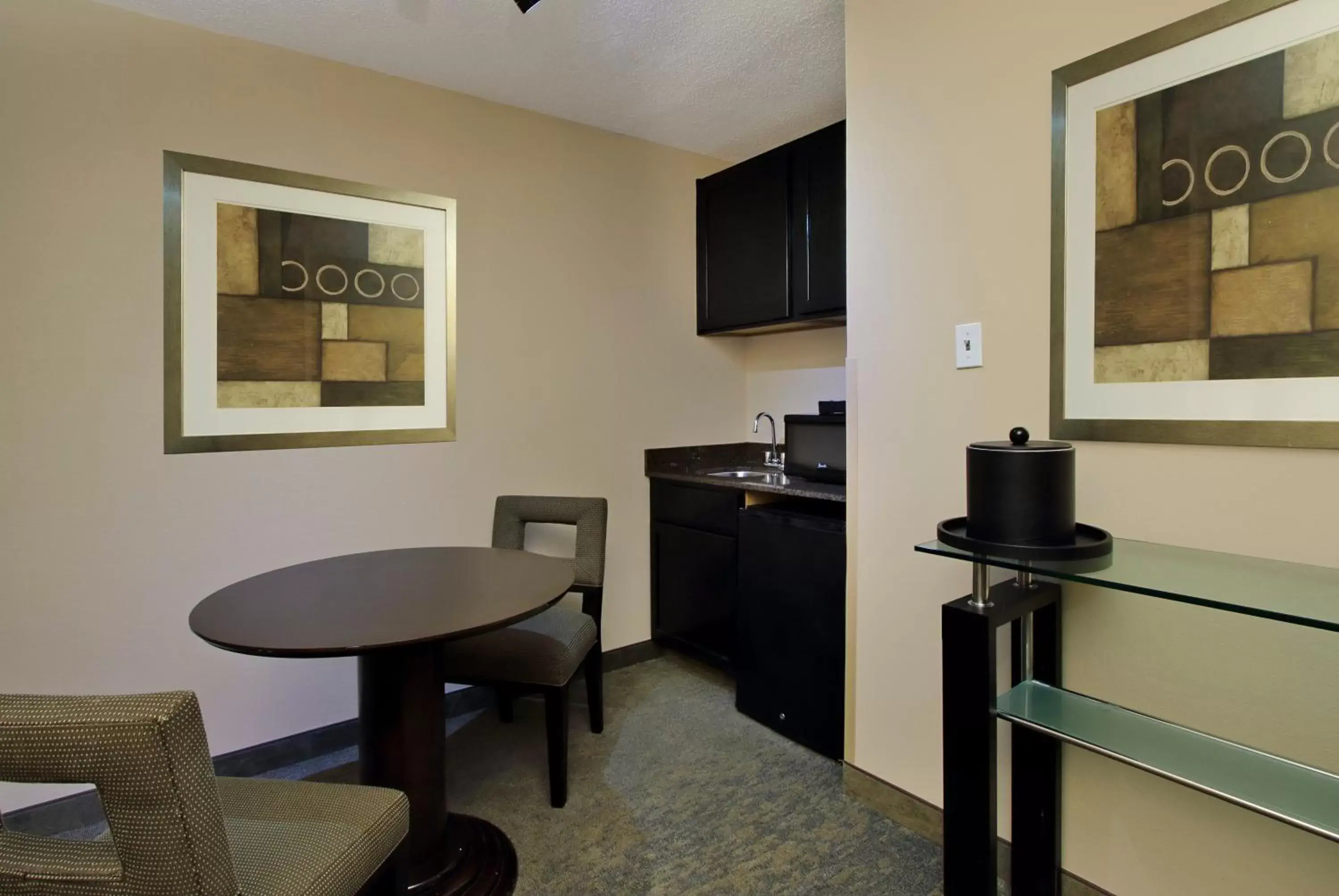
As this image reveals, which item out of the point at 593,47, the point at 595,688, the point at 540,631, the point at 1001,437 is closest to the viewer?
the point at 1001,437

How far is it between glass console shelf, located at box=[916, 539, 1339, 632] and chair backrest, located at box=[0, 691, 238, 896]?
4.09 ft

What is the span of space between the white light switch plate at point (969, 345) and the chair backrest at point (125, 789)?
1.70 m

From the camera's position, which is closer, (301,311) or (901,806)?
(901,806)

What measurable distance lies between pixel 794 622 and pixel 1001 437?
3.32 ft

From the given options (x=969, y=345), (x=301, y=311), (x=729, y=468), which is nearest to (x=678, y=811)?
(x=969, y=345)

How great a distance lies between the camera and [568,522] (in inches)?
101

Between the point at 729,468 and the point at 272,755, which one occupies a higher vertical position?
the point at 729,468

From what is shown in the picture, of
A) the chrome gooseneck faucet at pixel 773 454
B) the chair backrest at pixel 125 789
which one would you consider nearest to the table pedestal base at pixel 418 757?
the chair backrest at pixel 125 789

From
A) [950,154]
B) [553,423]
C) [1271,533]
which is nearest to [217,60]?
[553,423]

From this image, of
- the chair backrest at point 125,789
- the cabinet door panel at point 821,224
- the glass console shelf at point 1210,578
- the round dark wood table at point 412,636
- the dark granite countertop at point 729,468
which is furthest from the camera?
the cabinet door panel at point 821,224

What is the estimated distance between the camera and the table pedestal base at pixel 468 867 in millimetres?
1616

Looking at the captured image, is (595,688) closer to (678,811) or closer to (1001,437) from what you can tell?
(678,811)

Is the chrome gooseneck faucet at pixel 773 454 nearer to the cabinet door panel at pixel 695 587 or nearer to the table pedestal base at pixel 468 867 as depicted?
the cabinet door panel at pixel 695 587

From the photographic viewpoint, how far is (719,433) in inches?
134
